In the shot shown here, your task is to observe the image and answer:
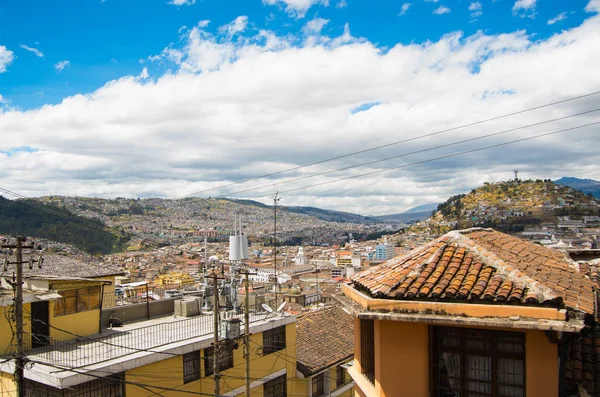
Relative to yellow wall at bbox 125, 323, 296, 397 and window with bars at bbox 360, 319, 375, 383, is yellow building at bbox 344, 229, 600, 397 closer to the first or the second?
window with bars at bbox 360, 319, 375, 383

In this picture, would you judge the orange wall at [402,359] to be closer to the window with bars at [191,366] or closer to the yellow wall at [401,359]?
the yellow wall at [401,359]

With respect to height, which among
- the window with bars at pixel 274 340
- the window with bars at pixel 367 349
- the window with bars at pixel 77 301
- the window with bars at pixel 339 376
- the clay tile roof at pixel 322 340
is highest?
the window with bars at pixel 367 349

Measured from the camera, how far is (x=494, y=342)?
18.2ft

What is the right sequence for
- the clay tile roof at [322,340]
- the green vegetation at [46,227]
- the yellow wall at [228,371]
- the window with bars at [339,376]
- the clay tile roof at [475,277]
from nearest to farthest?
the clay tile roof at [475,277], the yellow wall at [228,371], the clay tile roof at [322,340], the window with bars at [339,376], the green vegetation at [46,227]

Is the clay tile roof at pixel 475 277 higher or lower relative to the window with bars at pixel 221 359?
higher

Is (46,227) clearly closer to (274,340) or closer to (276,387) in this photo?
(274,340)

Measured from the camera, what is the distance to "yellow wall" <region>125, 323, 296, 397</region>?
13.0 meters

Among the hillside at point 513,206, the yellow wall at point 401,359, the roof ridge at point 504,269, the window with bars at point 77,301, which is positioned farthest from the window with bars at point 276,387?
the hillside at point 513,206

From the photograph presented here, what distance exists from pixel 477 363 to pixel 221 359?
11.7 m

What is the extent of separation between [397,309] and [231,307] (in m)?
14.9

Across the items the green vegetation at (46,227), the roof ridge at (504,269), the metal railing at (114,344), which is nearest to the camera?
the roof ridge at (504,269)

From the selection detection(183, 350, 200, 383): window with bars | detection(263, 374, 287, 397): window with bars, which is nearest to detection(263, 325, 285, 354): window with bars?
detection(263, 374, 287, 397): window with bars

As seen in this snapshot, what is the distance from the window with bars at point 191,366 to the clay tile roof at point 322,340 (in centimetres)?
539

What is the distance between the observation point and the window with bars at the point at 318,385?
19016 millimetres
